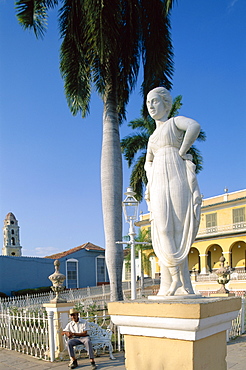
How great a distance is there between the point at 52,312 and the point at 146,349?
5077 millimetres

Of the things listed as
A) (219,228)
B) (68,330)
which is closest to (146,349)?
(68,330)

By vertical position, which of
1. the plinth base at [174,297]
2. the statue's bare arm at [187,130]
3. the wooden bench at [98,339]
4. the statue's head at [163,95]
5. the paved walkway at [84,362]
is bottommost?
the paved walkway at [84,362]

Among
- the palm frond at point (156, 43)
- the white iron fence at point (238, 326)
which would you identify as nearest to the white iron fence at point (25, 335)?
A: the white iron fence at point (238, 326)

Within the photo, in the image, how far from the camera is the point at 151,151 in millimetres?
3012

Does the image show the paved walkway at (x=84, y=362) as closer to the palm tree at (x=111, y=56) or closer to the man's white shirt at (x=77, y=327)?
the man's white shirt at (x=77, y=327)

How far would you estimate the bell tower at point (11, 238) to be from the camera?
127 ft

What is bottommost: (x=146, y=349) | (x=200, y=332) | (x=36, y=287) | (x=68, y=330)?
(x=36, y=287)

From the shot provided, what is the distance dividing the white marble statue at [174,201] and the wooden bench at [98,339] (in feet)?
15.8

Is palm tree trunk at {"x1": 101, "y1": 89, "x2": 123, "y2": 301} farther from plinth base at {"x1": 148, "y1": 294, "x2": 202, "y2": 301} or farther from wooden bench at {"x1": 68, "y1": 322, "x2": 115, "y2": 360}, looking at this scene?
plinth base at {"x1": 148, "y1": 294, "x2": 202, "y2": 301}

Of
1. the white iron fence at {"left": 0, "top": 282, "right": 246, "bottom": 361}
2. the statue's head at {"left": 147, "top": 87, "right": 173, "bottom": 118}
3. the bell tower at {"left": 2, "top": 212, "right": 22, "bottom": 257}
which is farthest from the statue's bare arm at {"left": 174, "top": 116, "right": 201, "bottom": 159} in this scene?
the bell tower at {"left": 2, "top": 212, "right": 22, "bottom": 257}

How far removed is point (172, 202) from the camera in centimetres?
269

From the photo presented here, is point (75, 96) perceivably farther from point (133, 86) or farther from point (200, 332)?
point (200, 332)

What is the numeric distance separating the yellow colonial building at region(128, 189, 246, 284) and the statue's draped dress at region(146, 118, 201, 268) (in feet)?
83.3

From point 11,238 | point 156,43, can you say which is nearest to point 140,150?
point 156,43
